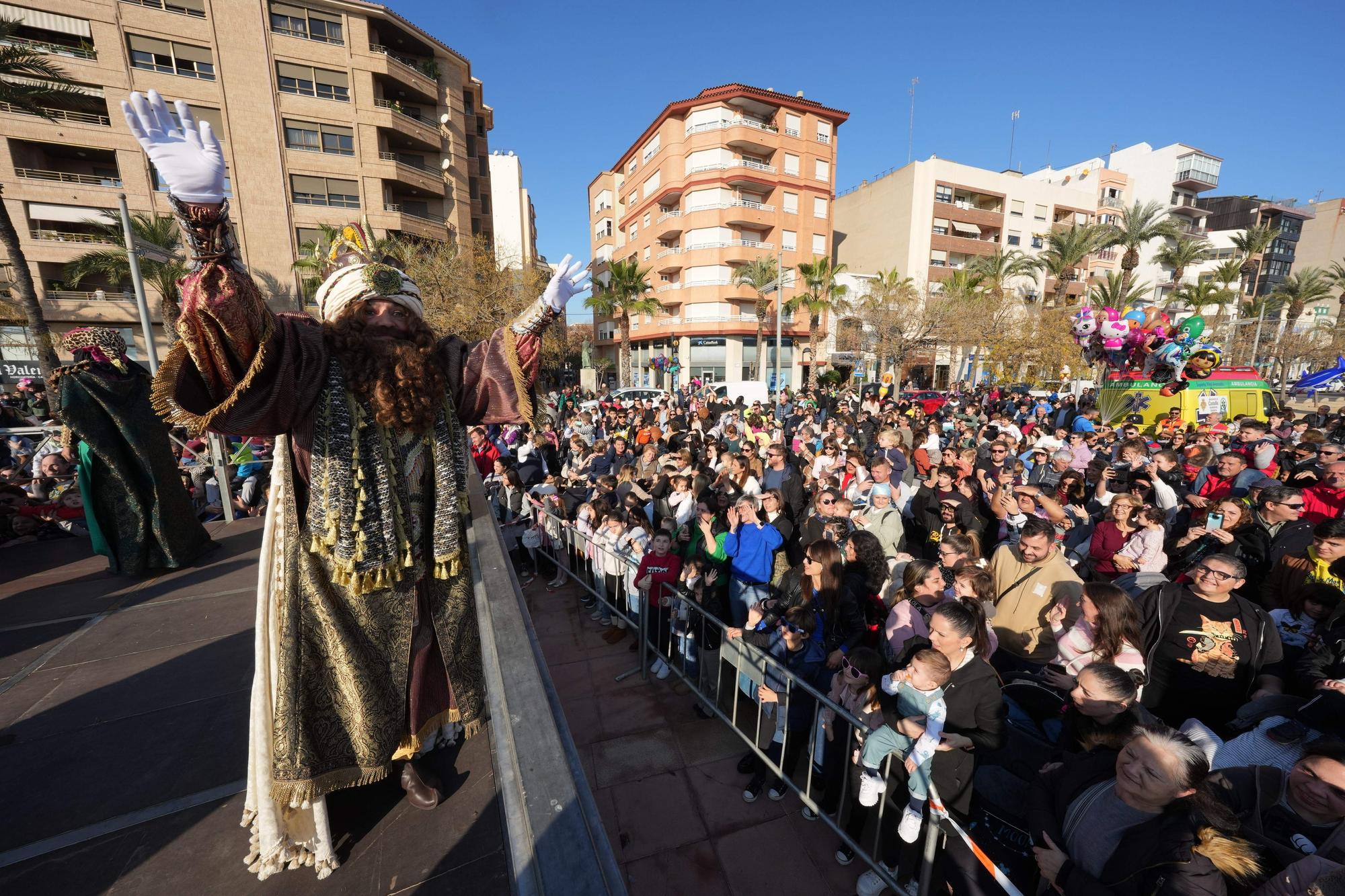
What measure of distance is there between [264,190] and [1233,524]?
106 ft

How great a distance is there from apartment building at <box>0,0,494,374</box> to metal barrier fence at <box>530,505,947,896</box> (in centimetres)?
2646

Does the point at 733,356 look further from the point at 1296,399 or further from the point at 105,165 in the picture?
the point at 1296,399

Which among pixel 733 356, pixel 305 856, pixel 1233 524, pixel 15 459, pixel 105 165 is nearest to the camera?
pixel 305 856

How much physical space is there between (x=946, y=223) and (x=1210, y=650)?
1559 inches

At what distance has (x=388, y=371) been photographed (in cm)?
196

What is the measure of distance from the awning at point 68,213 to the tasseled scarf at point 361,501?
30.8m

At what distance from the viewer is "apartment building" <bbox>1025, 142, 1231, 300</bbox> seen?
44.3 metres

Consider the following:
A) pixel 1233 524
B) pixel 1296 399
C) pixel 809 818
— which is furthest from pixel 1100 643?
pixel 1296 399

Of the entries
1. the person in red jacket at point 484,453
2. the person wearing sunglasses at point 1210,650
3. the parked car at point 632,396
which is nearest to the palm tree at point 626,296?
the parked car at point 632,396

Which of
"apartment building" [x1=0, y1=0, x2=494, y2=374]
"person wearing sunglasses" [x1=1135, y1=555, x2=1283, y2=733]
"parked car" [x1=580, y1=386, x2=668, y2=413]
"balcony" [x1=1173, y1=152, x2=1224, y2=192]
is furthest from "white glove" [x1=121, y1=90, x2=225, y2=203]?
"balcony" [x1=1173, y1=152, x2=1224, y2=192]

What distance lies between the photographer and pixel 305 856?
1829 millimetres

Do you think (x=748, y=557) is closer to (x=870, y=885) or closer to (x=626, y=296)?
(x=870, y=885)

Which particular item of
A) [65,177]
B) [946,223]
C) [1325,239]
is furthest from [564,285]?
[1325,239]

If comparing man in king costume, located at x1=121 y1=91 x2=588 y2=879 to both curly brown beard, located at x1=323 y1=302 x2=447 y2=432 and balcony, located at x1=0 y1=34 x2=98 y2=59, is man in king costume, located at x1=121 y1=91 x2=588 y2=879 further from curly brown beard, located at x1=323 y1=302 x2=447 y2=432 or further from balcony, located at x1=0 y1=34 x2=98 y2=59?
balcony, located at x1=0 y1=34 x2=98 y2=59
